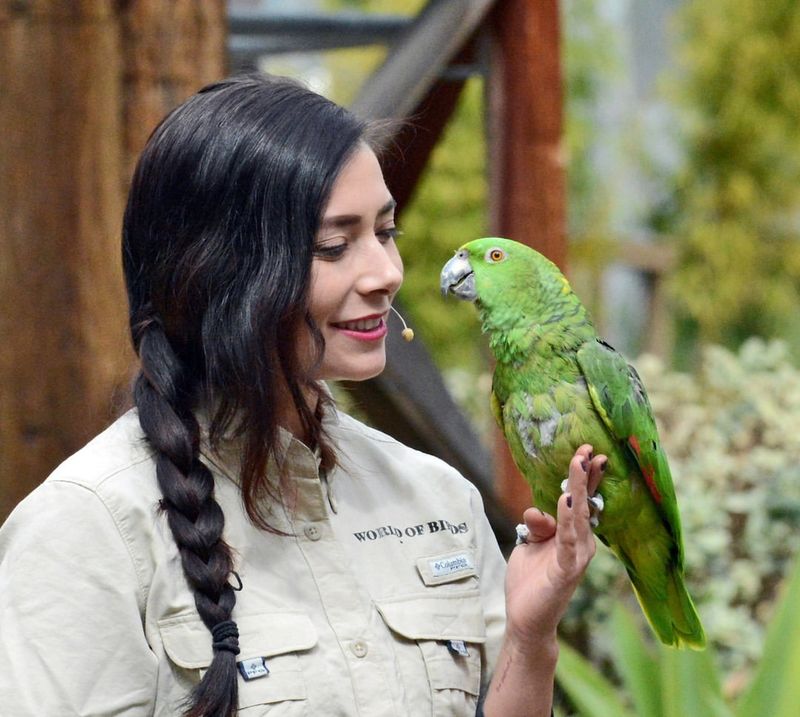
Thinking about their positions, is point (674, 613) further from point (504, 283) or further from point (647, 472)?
point (504, 283)

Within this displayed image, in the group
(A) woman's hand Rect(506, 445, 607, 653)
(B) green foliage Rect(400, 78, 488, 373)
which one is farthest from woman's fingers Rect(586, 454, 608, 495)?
(B) green foliage Rect(400, 78, 488, 373)

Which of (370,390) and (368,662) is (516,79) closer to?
(370,390)

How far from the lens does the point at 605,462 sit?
5.42ft

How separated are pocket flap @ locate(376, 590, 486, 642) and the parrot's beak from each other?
1.44 ft

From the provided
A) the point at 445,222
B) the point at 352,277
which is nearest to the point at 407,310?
the point at 352,277

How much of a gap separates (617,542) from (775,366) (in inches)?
103

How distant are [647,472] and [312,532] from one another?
548mm

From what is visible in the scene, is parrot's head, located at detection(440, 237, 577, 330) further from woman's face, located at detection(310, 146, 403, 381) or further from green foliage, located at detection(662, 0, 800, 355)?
green foliage, located at detection(662, 0, 800, 355)

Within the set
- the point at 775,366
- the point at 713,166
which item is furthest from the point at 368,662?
the point at 713,166

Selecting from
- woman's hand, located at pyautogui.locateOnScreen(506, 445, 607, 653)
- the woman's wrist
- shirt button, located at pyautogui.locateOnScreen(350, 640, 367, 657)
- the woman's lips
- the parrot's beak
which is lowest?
the woman's wrist

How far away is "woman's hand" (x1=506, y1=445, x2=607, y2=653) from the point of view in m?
1.49

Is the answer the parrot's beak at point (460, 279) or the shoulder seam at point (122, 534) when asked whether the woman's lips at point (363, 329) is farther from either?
the shoulder seam at point (122, 534)

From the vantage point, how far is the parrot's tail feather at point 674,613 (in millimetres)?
1933

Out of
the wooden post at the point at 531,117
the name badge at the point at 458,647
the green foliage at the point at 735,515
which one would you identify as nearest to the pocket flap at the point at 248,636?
the name badge at the point at 458,647
